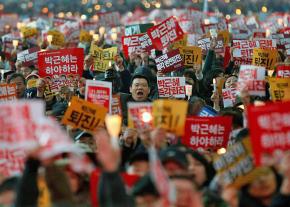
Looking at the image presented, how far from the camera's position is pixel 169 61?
17578 millimetres

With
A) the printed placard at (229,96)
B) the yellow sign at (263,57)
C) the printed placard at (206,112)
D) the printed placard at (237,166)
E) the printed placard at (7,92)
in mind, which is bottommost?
the printed placard at (237,166)

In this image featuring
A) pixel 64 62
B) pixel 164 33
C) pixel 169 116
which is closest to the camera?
pixel 169 116

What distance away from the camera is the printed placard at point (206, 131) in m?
11.3

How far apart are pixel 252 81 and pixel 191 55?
530cm

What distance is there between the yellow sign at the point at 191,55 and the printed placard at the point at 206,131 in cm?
652

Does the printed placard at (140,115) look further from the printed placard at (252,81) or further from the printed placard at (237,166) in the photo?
the printed placard at (252,81)

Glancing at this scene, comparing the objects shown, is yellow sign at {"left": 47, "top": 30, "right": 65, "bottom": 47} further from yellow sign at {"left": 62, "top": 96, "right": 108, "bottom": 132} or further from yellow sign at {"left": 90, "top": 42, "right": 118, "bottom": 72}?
yellow sign at {"left": 62, "top": 96, "right": 108, "bottom": 132}

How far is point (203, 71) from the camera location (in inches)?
693

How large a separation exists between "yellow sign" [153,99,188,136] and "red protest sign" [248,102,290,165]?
0.89 metres

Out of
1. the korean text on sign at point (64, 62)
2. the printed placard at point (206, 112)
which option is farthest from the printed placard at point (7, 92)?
the korean text on sign at point (64, 62)

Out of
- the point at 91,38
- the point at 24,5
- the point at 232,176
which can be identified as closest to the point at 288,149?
the point at 232,176

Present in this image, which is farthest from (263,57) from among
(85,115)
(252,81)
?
(85,115)

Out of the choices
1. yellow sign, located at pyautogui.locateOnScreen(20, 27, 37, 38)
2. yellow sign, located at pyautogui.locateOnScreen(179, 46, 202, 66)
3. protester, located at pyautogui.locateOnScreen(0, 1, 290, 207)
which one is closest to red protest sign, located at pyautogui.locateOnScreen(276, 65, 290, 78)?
protester, located at pyautogui.locateOnScreen(0, 1, 290, 207)

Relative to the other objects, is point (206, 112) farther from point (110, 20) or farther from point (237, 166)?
point (110, 20)
